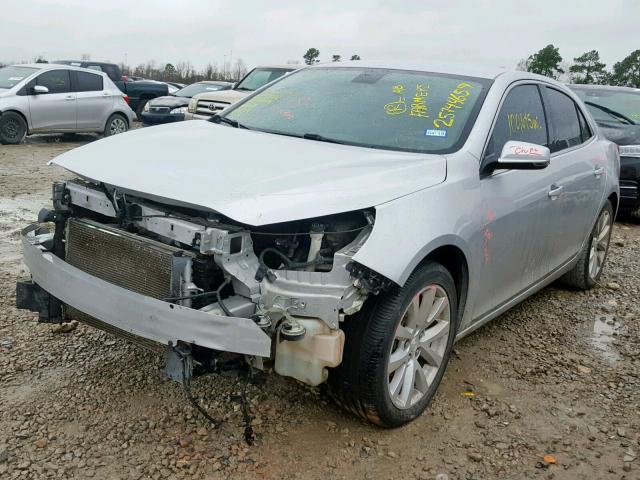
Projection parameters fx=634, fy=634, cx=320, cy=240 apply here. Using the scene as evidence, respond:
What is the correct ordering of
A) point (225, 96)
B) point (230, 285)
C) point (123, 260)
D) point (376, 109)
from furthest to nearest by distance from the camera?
point (225, 96)
point (376, 109)
point (123, 260)
point (230, 285)

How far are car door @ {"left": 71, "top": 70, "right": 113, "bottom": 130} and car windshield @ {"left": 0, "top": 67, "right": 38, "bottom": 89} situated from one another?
85 centimetres

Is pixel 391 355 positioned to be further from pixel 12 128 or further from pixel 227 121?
pixel 12 128

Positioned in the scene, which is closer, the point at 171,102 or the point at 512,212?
the point at 512,212

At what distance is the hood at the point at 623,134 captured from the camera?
27.5 ft

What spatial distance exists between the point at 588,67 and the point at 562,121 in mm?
27864

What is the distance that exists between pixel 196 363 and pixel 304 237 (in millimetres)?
704

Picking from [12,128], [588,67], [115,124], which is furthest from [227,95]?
[588,67]

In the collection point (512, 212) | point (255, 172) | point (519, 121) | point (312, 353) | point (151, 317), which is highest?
point (519, 121)

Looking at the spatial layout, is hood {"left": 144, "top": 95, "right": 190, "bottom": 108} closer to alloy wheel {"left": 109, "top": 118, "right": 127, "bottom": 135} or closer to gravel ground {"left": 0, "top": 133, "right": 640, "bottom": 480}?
alloy wheel {"left": 109, "top": 118, "right": 127, "bottom": 135}

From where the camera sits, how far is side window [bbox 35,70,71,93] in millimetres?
12562

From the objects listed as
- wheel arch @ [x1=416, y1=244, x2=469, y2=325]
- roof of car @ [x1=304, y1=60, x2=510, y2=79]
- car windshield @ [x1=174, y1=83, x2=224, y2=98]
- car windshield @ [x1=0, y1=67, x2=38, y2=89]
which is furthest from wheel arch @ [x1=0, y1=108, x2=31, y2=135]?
wheel arch @ [x1=416, y1=244, x2=469, y2=325]

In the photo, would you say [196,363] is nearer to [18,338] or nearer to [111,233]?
[111,233]

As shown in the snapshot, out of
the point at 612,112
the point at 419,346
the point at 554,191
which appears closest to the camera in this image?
the point at 419,346

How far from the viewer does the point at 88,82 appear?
1334 cm
